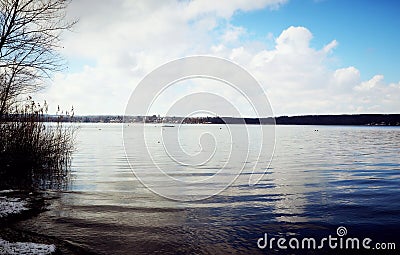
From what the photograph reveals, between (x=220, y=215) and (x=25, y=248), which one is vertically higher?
(x=25, y=248)

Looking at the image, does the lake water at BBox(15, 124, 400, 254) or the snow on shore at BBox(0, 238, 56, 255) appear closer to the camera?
the snow on shore at BBox(0, 238, 56, 255)

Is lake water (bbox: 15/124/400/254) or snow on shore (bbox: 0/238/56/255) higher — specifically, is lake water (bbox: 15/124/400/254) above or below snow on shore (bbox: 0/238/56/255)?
below

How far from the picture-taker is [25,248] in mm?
7195

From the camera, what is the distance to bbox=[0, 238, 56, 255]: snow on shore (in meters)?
6.97

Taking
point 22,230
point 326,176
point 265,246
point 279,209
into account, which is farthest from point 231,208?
point 326,176

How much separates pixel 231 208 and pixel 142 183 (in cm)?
670

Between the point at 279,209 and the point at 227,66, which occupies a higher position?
the point at 227,66

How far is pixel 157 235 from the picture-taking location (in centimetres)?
923

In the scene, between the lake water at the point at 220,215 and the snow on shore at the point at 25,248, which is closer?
the snow on shore at the point at 25,248

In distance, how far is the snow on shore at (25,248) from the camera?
22.9 ft

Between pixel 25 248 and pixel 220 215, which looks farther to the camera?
pixel 220 215

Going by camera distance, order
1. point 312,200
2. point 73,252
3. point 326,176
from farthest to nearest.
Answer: point 326,176 → point 312,200 → point 73,252

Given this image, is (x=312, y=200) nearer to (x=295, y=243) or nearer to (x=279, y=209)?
(x=279, y=209)

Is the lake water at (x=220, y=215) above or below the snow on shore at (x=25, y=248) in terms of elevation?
below
